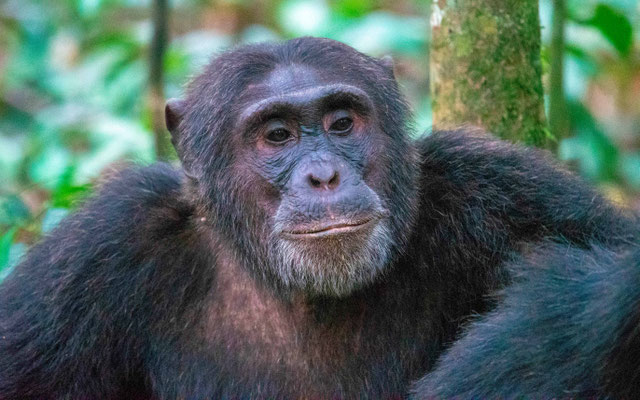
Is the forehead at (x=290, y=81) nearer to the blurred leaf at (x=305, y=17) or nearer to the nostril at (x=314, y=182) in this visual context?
the nostril at (x=314, y=182)

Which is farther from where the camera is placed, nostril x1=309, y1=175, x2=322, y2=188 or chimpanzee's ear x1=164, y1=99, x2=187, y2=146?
chimpanzee's ear x1=164, y1=99, x2=187, y2=146

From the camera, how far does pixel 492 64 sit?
19.1ft

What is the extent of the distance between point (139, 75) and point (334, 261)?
23.1ft

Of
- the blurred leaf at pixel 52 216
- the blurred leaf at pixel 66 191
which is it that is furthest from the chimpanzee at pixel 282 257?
the blurred leaf at pixel 66 191

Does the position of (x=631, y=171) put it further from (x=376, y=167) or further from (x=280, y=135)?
(x=280, y=135)

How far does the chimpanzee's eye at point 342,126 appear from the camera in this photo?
497 centimetres

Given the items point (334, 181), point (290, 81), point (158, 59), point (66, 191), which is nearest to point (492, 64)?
point (290, 81)

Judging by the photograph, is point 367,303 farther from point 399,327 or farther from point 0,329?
point 0,329

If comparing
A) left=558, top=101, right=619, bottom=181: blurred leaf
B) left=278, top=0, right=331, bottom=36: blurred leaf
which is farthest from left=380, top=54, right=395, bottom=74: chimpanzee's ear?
left=278, top=0, right=331, bottom=36: blurred leaf

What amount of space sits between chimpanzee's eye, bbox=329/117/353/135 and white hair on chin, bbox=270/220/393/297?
0.58 m

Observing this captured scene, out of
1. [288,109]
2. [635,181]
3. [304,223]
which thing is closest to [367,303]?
[304,223]

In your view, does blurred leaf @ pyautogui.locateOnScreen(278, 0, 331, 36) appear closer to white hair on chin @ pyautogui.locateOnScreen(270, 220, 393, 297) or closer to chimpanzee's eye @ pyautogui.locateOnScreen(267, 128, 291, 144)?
chimpanzee's eye @ pyautogui.locateOnScreen(267, 128, 291, 144)

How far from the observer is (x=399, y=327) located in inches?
200

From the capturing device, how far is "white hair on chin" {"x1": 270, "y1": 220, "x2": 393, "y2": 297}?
15.2 feet
